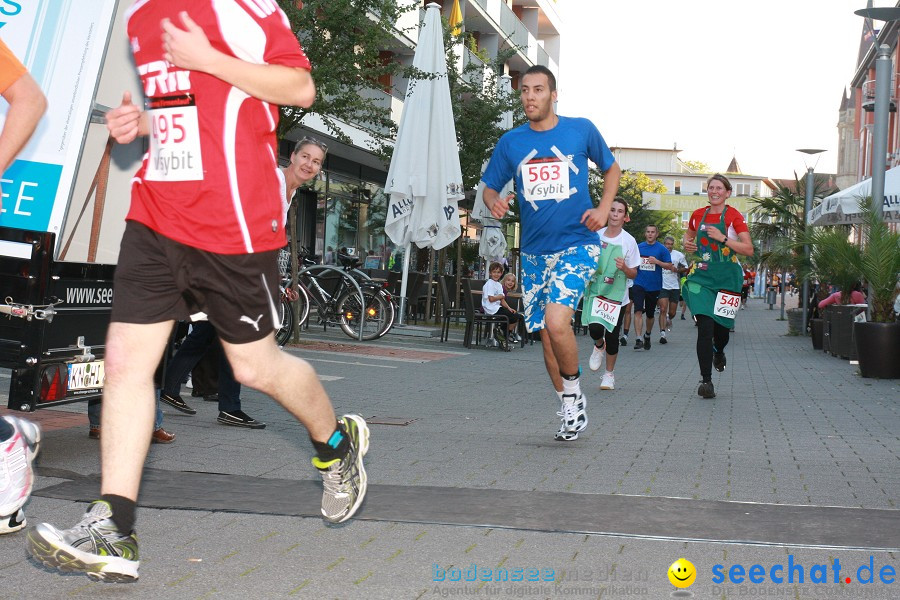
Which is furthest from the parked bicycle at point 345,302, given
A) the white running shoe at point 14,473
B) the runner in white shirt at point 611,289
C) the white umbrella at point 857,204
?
the white running shoe at point 14,473

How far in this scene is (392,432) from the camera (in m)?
7.40

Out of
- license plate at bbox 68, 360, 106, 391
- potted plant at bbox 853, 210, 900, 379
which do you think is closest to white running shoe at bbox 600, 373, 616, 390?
potted plant at bbox 853, 210, 900, 379

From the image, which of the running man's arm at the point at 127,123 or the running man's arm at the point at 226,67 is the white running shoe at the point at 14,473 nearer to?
the running man's arm at the point at 127,123

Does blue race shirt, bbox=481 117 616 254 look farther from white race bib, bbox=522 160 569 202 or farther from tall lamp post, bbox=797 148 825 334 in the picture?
tall lamp post, bbox=797 148 825 334

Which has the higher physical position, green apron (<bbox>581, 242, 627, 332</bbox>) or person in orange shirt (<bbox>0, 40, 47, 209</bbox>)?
person in orange shirt (<bbox>0, 40, 47, 209</bbox>)

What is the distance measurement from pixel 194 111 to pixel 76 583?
4.97 feet

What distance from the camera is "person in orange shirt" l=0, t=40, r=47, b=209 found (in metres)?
3.99

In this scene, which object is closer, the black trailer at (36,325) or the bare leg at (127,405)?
the bare leg at (127,405)

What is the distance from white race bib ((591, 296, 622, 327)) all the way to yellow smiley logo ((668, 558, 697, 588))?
7.51m

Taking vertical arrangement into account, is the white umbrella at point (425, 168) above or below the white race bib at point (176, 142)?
above

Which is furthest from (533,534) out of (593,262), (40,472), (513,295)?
(513,295)

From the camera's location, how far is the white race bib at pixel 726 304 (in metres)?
10.6

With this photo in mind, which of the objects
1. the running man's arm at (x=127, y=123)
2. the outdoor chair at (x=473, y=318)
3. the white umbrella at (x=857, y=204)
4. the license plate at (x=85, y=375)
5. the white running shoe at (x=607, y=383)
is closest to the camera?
the running man's arm at (x=127, y=123)

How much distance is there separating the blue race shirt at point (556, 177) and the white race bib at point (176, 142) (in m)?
3.49
